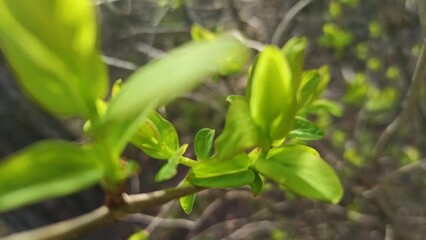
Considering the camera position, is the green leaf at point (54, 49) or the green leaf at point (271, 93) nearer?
the green leaf at point (54, 49)

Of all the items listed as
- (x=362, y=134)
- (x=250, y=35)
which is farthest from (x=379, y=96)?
(x=250, y=35)

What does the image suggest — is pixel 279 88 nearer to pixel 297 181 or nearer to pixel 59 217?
pixel 297 181

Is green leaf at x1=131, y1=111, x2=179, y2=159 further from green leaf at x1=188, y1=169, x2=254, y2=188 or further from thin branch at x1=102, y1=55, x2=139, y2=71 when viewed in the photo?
thin branch at x1=102, y1=55, x2=139, y2=71

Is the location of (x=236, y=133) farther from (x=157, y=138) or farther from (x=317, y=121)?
(x=317, y=121)

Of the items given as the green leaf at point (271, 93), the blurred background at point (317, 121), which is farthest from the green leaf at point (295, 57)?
the blurred background at point (317, 121)

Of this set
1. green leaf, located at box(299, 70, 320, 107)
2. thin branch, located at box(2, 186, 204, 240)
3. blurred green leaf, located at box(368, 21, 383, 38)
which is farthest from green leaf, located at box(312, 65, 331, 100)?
blurred green leaf, located at box(368, 21, 383, 38)

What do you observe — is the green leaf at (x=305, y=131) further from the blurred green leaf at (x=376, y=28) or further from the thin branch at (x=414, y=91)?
the blurred green leaf at (x=376, y=28)
